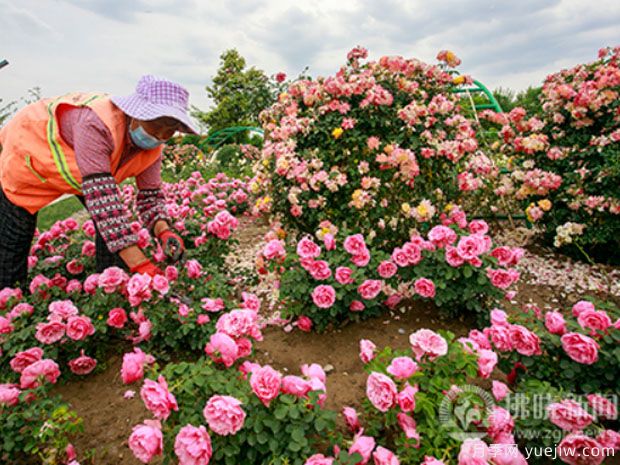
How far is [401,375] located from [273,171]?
2.03m

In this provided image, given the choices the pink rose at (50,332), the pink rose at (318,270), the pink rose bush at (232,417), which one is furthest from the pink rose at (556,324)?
the pink rose at (50,332)

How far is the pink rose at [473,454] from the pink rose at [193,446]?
2.26 ft

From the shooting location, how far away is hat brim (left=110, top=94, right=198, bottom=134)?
1842 millimetres

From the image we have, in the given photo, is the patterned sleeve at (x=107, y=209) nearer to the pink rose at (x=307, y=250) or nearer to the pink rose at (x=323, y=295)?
the pink rose at (x=307, y=250)

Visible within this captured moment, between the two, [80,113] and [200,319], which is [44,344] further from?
[80,113]

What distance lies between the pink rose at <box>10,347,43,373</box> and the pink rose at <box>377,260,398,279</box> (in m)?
1.66

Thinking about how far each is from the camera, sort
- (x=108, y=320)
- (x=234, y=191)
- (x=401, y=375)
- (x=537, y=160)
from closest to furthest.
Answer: (x=401, y=375) → (x=108, y=320) → (x=537, y=160) → (x=234, y=191)

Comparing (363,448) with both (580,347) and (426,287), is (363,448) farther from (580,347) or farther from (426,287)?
(426,287)

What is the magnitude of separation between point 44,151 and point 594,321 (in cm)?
261

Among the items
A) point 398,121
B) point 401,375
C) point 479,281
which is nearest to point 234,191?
point 398,121

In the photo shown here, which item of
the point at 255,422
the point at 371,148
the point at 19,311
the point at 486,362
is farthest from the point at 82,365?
the point at 371,148

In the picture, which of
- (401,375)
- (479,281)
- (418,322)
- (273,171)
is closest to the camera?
(401,375)

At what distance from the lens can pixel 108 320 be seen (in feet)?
6.08

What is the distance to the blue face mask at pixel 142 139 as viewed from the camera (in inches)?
79.5
